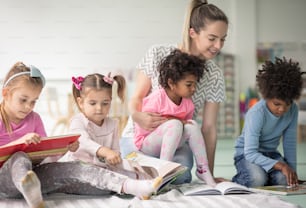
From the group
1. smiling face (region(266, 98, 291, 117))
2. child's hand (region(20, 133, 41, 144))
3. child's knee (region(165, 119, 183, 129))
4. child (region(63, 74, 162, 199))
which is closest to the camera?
child's hand (region(20, 133, 41, 144))

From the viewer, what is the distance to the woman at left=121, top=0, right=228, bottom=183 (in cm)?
235

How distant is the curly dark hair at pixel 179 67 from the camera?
2289 mm

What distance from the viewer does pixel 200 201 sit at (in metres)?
1.92

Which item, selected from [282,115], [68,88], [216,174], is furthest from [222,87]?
[68,88]

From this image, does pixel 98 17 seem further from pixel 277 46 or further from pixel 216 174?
pixel 216 174

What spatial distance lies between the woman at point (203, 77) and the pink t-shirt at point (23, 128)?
44cm

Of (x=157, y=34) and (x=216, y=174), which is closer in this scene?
(x=216, y=174)

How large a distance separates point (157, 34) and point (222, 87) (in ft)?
11.5

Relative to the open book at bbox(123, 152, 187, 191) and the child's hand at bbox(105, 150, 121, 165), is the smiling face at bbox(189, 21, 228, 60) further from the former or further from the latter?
the child's hand at bbox(105, 150, 121, 165)

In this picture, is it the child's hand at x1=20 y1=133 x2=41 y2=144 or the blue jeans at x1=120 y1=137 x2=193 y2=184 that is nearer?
the child's hand at x1=20 y1=133 x2=41 y2=144

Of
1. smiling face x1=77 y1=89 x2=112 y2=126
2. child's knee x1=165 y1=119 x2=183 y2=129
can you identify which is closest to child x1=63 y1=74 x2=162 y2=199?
smiling face x1=77 y1=89 x2=112 y2=126

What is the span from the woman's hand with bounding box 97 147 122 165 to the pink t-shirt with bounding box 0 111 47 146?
0.87 feet

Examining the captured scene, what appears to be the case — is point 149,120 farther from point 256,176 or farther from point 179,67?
point 256,176

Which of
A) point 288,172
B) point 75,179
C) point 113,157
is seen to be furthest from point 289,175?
point 75,179
